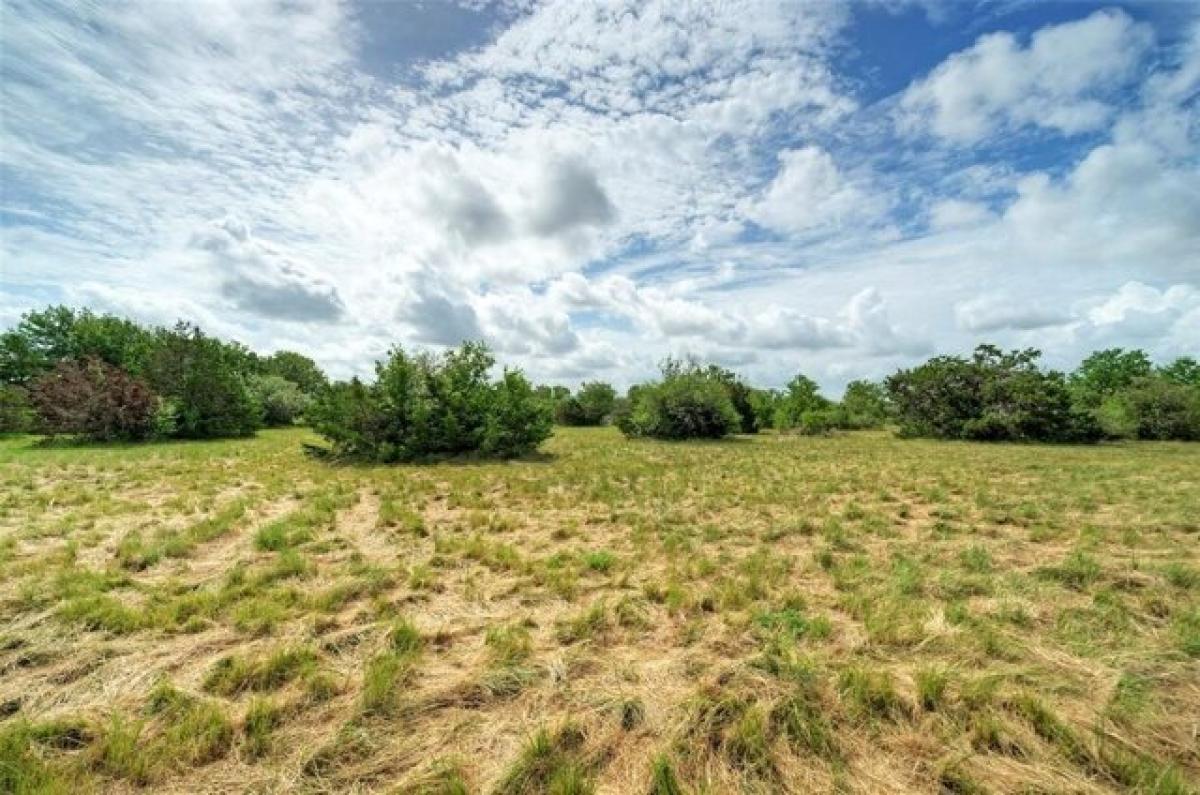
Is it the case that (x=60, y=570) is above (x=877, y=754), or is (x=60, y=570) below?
above

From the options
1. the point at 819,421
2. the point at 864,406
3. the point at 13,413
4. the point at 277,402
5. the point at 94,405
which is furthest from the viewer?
the point at 864,406

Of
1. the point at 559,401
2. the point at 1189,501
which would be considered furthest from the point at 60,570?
the point at 559,401

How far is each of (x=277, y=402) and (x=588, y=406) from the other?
73.9 ft

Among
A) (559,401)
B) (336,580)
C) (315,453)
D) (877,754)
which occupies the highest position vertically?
(559,401)

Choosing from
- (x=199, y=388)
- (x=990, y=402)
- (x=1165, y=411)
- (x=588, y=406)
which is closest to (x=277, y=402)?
(x=199, y=388)

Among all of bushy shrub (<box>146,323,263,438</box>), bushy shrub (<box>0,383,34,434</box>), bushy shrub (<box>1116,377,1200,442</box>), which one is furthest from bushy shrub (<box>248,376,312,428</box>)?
bushy shrub (<box>1116,377,1200,442</box>)

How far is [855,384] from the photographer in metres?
47.7

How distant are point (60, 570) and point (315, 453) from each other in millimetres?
11439

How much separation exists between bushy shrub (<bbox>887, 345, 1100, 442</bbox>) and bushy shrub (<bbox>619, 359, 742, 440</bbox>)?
10675 mm

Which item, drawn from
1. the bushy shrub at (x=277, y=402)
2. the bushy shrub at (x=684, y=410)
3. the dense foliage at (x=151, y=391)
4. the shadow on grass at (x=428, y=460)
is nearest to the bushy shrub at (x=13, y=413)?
the dense foliage at (x=151, y=391)

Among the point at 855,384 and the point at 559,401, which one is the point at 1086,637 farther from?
the point at 855,384

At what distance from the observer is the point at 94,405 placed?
19422mm

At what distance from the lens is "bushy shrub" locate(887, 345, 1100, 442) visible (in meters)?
24.9

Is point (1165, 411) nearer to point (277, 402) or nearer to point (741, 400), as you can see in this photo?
point (741, 400)
